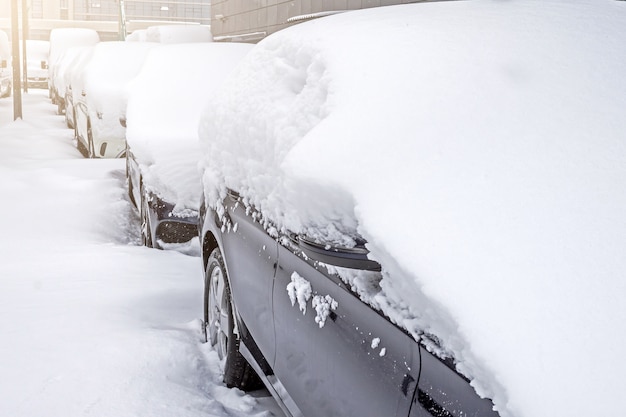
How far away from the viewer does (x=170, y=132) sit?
16.3 ft

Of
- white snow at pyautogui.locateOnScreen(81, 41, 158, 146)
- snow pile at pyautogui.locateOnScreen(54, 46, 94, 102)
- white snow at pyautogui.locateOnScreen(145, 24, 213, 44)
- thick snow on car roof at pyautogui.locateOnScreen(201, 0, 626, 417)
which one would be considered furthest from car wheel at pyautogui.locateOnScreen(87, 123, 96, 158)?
white snow at pyautogui.locateOnScreen(145, 24, 213, 44)

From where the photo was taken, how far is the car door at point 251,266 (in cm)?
239

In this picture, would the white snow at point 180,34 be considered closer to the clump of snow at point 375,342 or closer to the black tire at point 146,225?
the black tire at point 146,225

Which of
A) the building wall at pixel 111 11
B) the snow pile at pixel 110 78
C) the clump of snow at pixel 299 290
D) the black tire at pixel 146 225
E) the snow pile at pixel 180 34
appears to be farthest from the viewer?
the building wall at pixel 111 11

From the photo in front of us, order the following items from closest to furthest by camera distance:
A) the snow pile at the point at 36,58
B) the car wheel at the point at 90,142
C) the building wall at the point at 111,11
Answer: the car wheel at the point at 90,142
the snow pile at the point at 36,58
the building wall at the point at 111,11

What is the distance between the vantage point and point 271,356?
7.84 feet

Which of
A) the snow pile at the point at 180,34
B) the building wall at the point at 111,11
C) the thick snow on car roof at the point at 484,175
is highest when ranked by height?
the building wall at the point at 111,11

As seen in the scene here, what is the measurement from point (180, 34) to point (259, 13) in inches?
275

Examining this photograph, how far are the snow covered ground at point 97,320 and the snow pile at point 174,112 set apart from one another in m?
0.52

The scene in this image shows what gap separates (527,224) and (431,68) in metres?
0.73

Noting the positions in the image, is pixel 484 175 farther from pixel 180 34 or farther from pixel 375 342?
pixel 180 34

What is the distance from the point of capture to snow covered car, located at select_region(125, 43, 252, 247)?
4.64 m

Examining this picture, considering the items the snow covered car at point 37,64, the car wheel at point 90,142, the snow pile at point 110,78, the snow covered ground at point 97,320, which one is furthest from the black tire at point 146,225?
the snow covered car at point 37,64

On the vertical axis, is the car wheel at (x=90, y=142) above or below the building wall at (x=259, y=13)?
below
